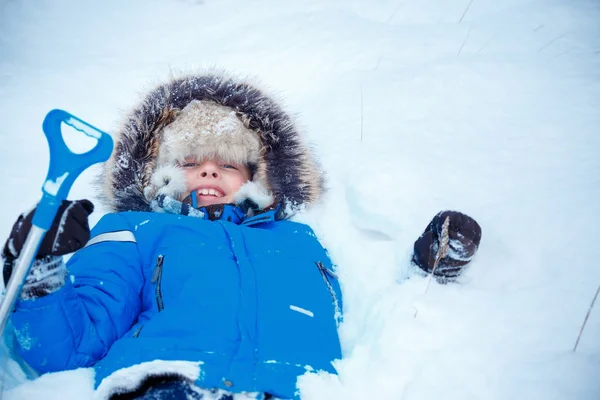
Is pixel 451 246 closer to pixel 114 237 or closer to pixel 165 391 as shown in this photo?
pixel 165 391

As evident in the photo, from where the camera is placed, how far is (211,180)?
2262 mm

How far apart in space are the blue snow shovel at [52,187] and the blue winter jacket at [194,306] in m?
0.16

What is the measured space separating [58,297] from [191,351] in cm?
47

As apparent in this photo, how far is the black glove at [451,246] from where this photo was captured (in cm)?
160

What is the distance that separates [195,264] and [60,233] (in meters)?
0.68

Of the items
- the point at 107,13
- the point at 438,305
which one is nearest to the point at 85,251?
the point at 438,305

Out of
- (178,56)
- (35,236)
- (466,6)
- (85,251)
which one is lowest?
(85,251)

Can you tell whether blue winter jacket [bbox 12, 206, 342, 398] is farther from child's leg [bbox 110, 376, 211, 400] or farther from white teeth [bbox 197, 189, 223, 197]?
white teeth [bbox 197, 189, 223, 197]

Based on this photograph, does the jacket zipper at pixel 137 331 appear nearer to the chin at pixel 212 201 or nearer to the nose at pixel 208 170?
the chin at pixel 212 201

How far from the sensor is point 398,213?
209 cm

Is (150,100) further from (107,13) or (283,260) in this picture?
(107,13)

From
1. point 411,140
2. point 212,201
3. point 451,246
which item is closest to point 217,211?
point 212,201

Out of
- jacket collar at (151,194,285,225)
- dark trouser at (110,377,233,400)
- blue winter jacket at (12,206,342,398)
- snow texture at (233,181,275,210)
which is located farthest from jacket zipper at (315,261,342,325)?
dark trouser at (110,377,233,400)

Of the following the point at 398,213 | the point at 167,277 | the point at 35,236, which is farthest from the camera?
the point at 398,213
